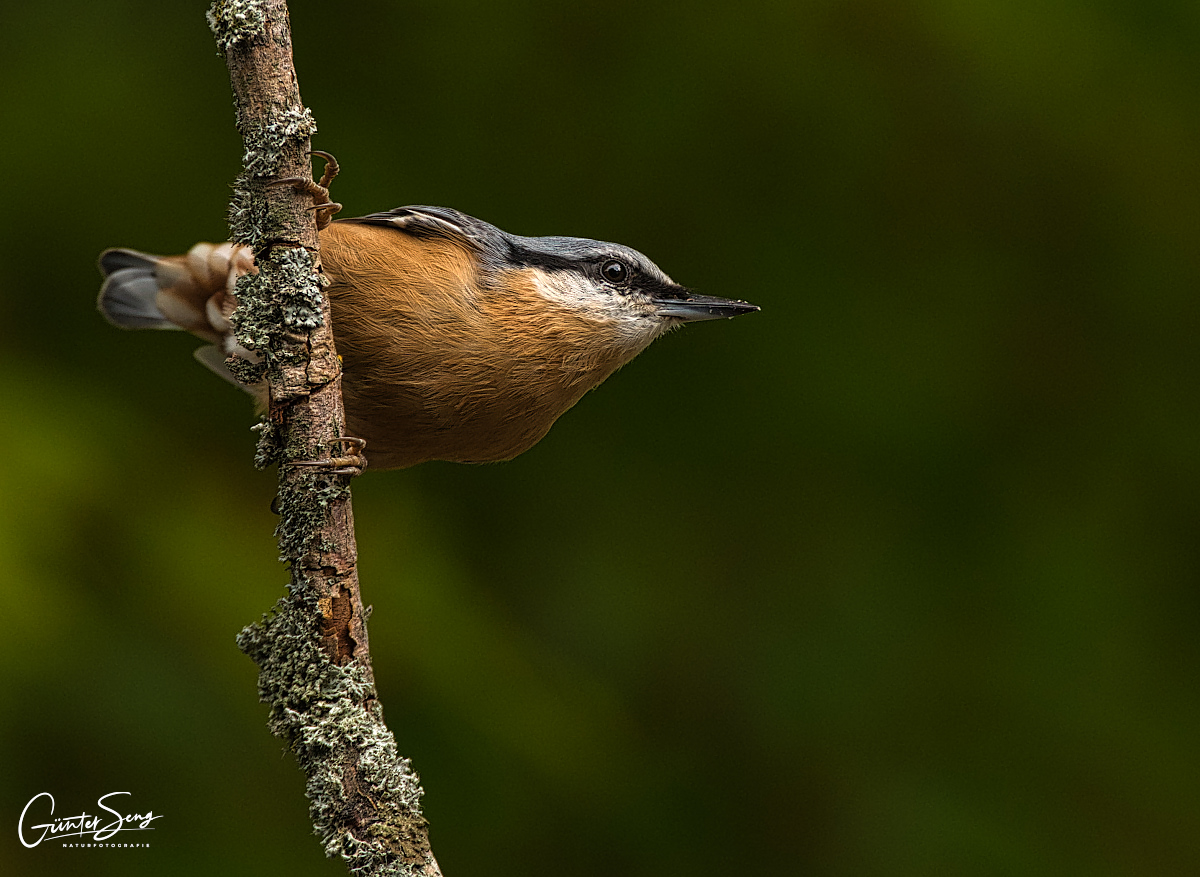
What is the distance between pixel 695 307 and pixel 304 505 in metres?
1.09

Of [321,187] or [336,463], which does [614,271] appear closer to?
[321,187]

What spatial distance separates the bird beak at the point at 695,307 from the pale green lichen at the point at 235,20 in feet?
3.68

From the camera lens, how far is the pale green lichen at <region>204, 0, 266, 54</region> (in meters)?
1.74

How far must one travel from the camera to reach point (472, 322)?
2.42 metres

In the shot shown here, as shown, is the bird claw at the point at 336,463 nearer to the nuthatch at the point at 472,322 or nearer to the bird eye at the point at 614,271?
the nuthatch at the point at 472,322

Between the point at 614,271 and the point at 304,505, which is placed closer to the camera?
the point at 304,505

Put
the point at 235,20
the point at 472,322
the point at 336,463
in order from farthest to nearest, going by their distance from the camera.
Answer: the point at 472,322 < the point at 336,463 < the point at 235,20

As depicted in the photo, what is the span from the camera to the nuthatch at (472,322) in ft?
7.82

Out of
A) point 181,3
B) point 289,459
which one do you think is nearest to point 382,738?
point 289,459

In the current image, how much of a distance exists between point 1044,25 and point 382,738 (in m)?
2.52

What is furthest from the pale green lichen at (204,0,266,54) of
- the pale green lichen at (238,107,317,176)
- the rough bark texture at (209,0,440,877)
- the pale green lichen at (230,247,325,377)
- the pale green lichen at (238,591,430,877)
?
the pale green lichen at (238,591,430,877)

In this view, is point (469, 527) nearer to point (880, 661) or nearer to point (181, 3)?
point (880, 661)

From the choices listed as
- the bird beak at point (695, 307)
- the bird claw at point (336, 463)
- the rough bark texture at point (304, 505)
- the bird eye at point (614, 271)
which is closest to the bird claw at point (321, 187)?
the rough bark texture at point (304, 505)

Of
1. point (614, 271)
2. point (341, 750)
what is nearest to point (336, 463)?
point (341, 750)
